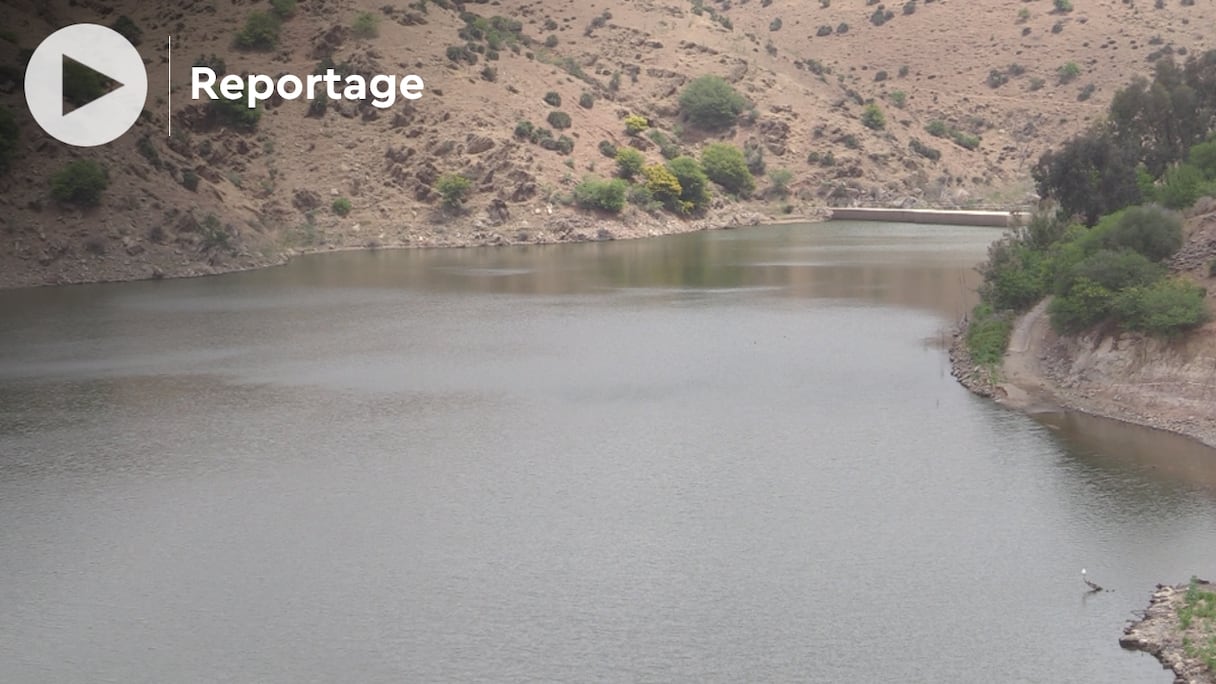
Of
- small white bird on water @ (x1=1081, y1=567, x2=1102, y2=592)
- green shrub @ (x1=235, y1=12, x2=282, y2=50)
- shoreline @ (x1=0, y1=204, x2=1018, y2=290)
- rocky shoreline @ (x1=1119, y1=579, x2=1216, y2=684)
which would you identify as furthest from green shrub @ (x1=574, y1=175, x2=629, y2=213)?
rocky shoreline @ (x1=1119, y1=579, x2=1216, y2=684)

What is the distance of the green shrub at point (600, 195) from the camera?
85.7 meters

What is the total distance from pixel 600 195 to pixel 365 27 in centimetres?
1932

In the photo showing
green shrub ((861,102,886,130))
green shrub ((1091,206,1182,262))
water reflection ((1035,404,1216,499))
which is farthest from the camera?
green shrub ((861,102,886,130))

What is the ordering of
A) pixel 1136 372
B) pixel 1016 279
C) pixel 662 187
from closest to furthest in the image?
pixel 1136 372
pixel 1016 279
pixel 662 187

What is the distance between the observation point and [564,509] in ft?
92.9

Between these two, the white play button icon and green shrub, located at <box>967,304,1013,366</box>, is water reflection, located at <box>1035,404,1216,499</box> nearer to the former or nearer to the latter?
green shrub, located at <box>967,304,1013,366</box>

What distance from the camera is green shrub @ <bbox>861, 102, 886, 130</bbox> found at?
10519 cm

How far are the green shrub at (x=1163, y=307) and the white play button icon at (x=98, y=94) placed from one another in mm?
51348

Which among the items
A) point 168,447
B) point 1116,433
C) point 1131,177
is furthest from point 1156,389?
point 168,447

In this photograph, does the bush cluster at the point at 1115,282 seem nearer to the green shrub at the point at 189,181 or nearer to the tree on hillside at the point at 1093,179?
the tree on hillside at the point at 1093,179

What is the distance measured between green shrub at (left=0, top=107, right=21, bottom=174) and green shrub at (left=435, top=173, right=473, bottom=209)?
23937 mm

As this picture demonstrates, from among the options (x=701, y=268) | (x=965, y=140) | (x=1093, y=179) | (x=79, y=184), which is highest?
(x=965, y=140)

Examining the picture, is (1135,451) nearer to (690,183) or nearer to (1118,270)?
(1118,270)

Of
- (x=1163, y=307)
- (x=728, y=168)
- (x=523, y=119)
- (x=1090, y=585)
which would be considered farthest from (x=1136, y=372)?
(x=728, y=168)
